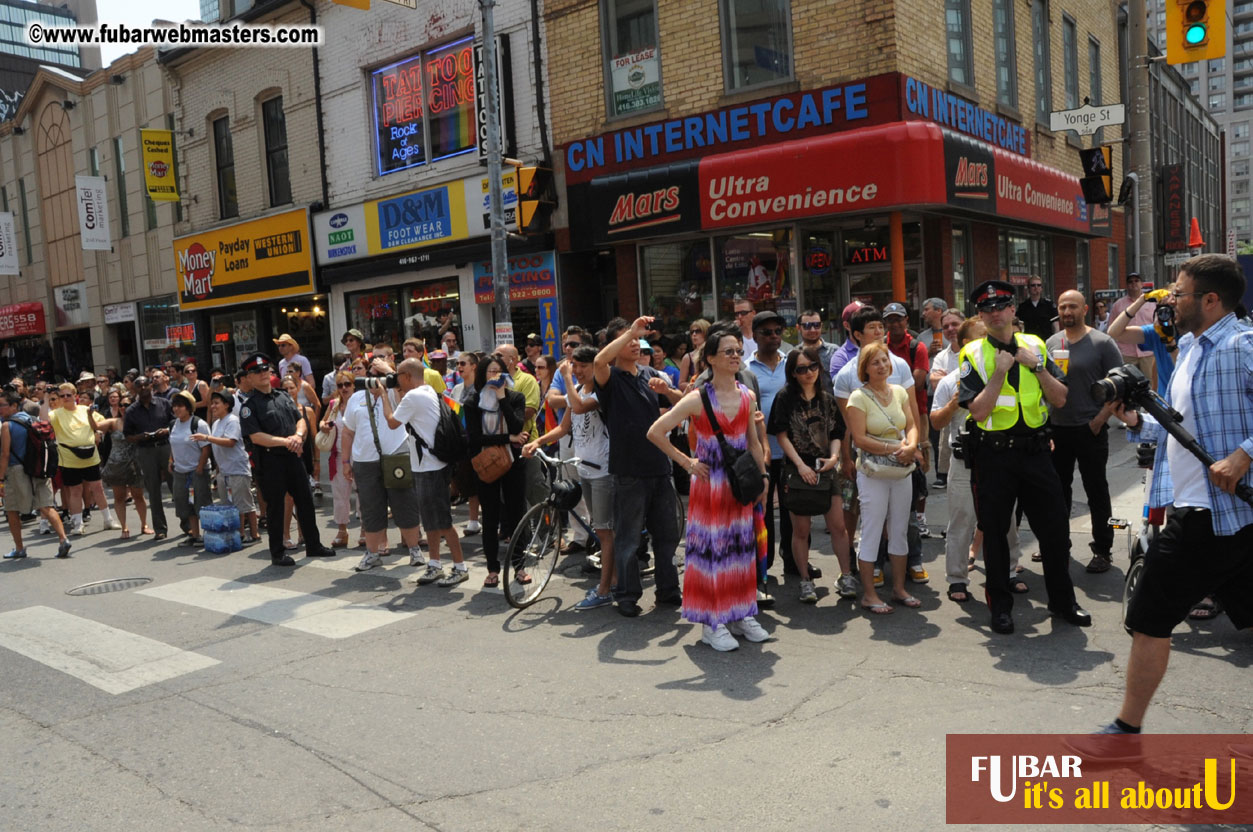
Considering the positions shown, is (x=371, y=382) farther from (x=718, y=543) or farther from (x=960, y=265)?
(x=960, y=265)

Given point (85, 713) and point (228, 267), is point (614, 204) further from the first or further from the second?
point (228, 267)

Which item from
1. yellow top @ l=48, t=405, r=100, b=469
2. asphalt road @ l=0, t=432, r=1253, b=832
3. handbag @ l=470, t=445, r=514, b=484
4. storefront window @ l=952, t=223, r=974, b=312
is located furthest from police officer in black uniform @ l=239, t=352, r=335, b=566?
storefront window @ l=952, t=223, r=974, b=312

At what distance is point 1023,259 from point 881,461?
11966mm

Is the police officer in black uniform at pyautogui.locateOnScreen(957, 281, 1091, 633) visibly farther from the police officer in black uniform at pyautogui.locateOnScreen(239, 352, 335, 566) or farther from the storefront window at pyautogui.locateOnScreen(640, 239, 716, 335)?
the storefront window at pyautogui.locateOnScreen(640, 239, 716, 335)

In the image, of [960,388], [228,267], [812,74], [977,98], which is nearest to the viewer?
[960,388]

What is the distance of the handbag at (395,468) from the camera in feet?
26.5

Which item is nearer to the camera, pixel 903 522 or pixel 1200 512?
pixel 1200 512

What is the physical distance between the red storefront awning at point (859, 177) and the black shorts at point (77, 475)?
8366 millimetres

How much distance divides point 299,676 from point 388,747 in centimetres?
141

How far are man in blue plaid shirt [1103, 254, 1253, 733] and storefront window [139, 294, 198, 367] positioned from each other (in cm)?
2266

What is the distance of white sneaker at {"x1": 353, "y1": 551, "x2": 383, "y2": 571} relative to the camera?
842 cm

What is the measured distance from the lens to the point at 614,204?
13.6 meters

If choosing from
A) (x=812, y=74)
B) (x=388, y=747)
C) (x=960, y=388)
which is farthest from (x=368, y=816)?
(x=812, y=74)

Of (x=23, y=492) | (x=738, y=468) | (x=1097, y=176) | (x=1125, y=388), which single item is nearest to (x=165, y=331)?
(x=23, y=492)
